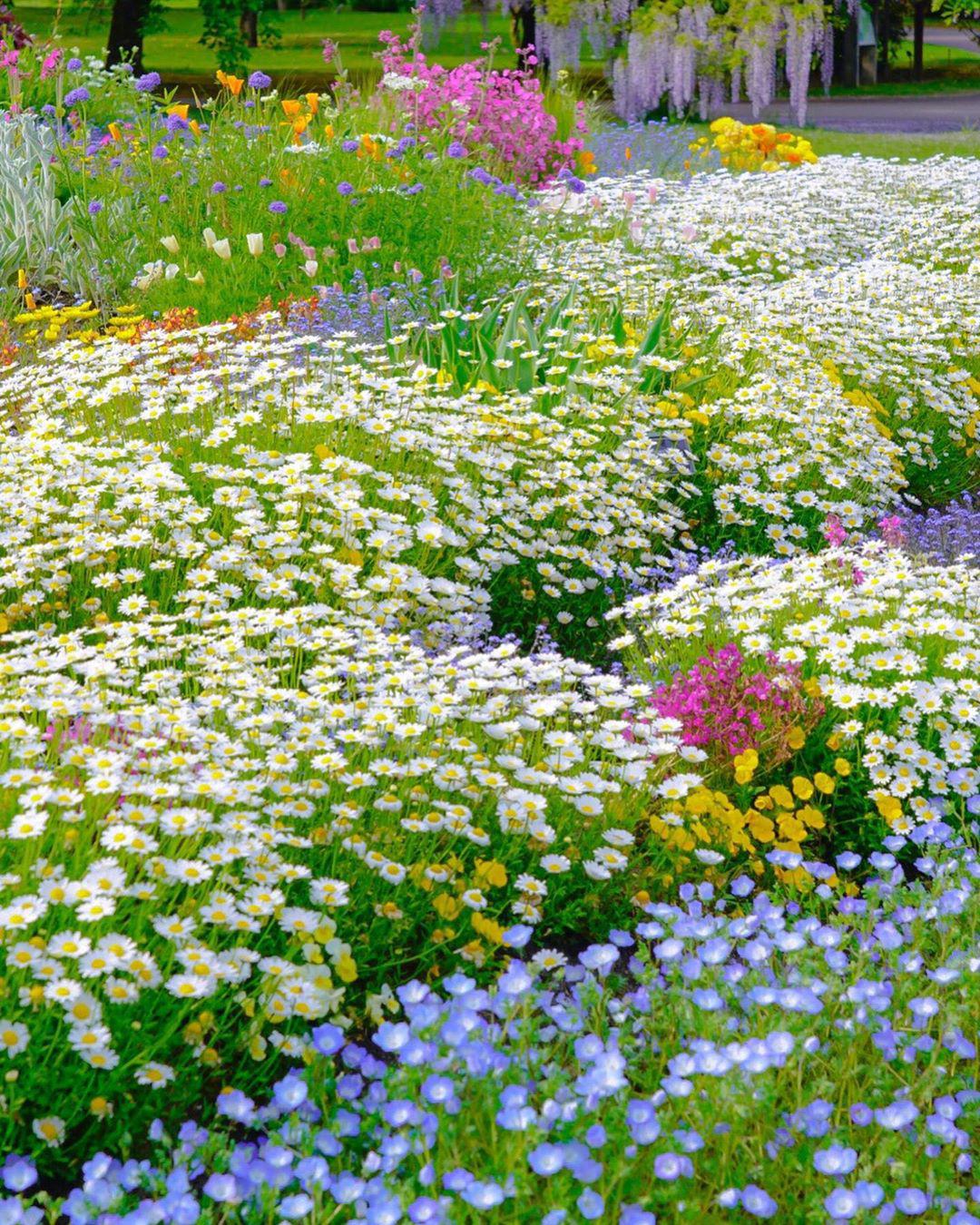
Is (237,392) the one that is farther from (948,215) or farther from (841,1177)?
(948,215)

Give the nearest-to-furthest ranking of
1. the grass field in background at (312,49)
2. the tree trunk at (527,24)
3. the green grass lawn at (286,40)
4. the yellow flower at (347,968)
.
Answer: the yellow flower at (347,968)
the tree trunk at (527,24)
the grass field in background at (312,49)
the green grass lawn at (286,40)

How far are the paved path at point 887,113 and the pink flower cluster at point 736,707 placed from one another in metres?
19.7

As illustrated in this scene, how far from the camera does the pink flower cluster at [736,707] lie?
335 centimetres

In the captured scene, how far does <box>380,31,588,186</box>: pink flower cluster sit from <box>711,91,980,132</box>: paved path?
11235 millimetres

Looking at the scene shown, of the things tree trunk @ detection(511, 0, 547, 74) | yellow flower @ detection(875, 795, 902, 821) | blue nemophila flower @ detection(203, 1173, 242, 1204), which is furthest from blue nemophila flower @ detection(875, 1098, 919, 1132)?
tree trunk @ detection(511, 0, 547, 74)

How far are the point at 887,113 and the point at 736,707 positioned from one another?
25.0 m

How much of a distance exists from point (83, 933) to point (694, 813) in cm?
144

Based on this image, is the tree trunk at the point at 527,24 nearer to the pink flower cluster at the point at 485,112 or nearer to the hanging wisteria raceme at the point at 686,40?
the hanging wisteria raceme at the point at 686,40

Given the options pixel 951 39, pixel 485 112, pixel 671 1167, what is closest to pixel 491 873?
pixel 671 1167

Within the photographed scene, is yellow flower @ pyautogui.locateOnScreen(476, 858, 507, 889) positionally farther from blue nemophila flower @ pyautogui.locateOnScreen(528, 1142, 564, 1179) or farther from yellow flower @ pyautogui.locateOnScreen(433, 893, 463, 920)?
blue nemophila flower @ pyautogui.locateOnScreen(528, 1142, 564, 1179)

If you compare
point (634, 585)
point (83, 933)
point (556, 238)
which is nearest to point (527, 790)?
point (83, 933)

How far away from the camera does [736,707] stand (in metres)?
3.45

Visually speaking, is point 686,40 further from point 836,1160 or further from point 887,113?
point 836,1160

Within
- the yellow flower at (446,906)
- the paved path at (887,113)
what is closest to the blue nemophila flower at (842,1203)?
the yellow flower at (446,906)
